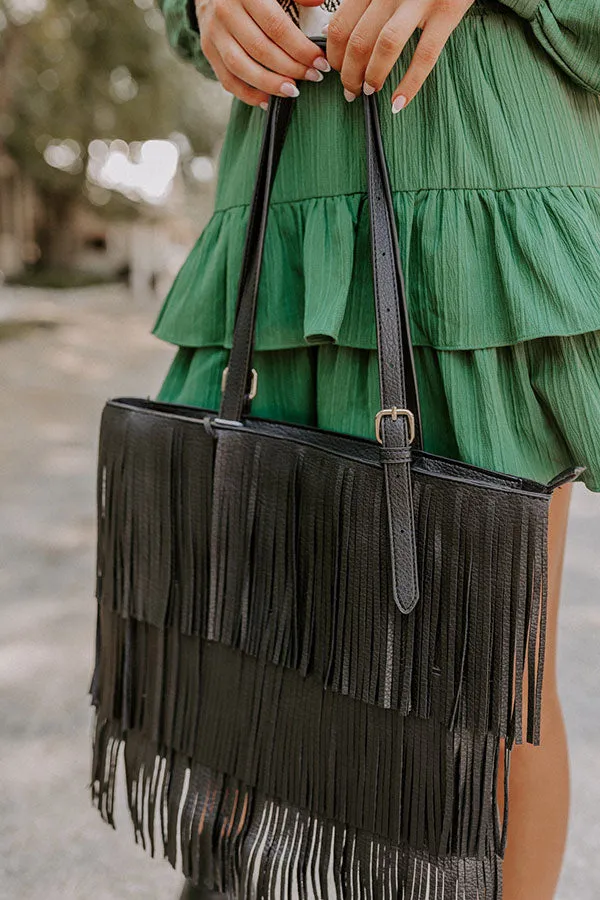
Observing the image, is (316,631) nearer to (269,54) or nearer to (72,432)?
(269,54)

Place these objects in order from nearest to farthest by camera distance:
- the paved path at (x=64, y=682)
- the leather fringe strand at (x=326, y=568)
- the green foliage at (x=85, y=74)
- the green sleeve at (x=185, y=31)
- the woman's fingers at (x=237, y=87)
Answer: the leather fringe strand at (x=326, y=568)
the woman's fingers at (x=237, y=87)
the green sleeve at (x=185, y=31)
the paved path at (x=64, y=682)
the green foliage at (x=85, y=74)

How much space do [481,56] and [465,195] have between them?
11 cm

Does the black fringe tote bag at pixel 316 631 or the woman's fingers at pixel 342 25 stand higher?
the woman's fingers at pixel 342 25

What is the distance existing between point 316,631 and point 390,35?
478 mm

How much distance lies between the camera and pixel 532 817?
2.41 feet

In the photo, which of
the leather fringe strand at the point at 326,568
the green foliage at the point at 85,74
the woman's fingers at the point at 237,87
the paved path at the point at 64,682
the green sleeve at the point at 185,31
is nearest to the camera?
the leather fringe strand at the point at 326,568

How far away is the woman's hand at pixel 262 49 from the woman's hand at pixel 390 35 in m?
0.03

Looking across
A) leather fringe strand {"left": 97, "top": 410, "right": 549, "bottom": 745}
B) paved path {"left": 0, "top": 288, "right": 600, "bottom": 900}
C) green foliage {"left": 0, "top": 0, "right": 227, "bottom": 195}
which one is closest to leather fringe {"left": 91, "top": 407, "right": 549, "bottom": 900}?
leather fringe strand {"left": 97, "top": 410, "right": 549, "bottom": 745}

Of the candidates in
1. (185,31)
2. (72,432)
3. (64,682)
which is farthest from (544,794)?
(72,432)

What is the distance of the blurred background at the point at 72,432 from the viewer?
1.26 meters

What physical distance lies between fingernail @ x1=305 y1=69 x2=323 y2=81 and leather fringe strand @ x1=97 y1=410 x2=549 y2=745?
310 millimetres

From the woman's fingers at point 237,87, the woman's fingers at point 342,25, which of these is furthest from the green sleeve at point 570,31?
the woman's fingers at point 237,87

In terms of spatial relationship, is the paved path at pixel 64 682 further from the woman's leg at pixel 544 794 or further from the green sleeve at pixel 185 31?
the green sleeve at pixel 185 31

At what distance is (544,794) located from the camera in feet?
2.42
